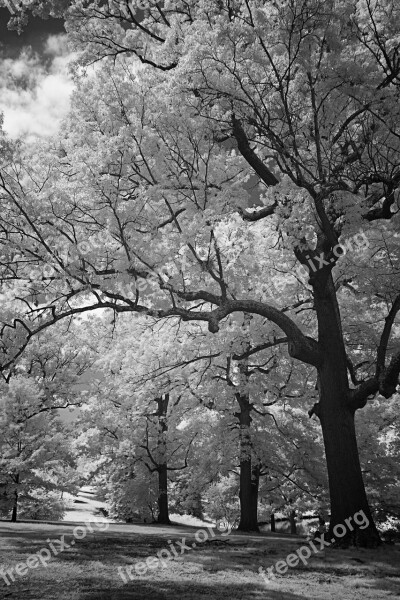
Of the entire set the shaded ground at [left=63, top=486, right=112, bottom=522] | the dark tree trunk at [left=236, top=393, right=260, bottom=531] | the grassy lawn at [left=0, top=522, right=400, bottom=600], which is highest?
the dark tree trunk at [left=236, top=393, right=260, bottom=531]

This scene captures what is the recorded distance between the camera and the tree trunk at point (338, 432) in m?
9.29

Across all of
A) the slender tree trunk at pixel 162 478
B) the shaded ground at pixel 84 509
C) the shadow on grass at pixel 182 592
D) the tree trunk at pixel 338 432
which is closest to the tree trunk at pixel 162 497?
the slender tree trunk at pixel 162 478

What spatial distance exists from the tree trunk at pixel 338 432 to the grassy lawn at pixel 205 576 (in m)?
0.62

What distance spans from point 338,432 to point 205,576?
482cm

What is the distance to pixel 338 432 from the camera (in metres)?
10.0

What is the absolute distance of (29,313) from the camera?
10086mm

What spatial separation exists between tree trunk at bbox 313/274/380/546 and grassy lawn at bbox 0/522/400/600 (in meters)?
0.62

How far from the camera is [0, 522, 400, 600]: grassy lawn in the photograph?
208 inches

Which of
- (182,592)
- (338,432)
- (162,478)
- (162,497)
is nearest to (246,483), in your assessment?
(162,478)

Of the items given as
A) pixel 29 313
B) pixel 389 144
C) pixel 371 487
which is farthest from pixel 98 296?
pixel 371 487

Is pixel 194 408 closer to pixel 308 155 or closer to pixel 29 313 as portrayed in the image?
pixel 29 313

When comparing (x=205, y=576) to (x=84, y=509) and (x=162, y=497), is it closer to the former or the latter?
(x=162, y=497)

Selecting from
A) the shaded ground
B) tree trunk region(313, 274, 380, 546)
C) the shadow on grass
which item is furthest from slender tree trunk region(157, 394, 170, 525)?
the shaded ground

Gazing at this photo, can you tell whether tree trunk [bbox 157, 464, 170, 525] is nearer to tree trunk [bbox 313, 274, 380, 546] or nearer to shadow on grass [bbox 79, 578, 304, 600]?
tree trunk [bbox 313, 274, 380, 546]
